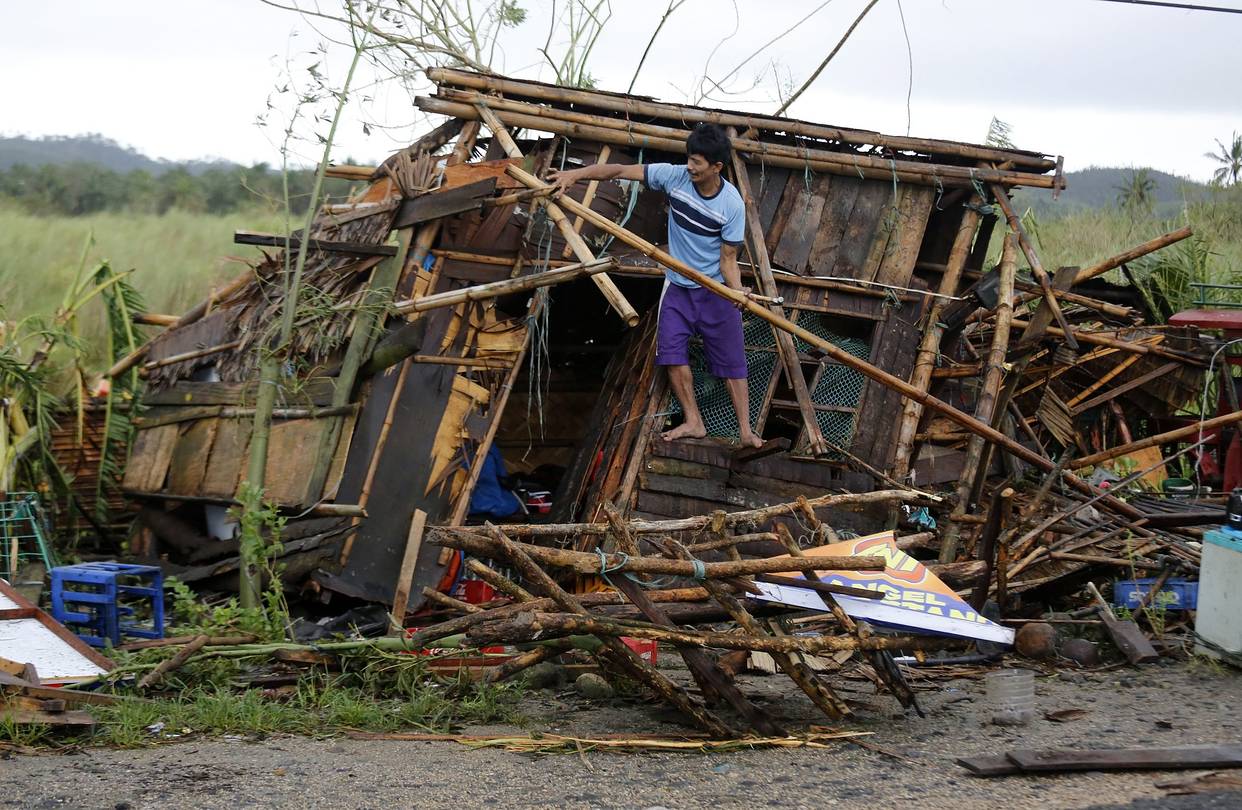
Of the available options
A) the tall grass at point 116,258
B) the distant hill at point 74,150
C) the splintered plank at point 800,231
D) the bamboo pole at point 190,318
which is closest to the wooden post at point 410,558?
the bamboo pole at point 190,318

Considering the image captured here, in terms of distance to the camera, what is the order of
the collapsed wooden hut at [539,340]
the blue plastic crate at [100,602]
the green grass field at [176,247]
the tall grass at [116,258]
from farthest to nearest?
1. the green grass field at [176,247]
2. the tall grass at [116,258]
3. the collapsed wooden hut at [539,340]
4. the blue plastic crate at [100,602]

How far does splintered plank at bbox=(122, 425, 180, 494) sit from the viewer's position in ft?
32.5

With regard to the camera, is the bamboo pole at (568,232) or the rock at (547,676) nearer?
the rock at (547,676)

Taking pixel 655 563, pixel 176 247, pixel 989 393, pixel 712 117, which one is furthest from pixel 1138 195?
pixel 655 563

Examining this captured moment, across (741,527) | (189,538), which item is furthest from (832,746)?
(189,538)

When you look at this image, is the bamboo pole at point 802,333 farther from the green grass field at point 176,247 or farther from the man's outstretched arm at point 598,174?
the green grass field at point 176,247

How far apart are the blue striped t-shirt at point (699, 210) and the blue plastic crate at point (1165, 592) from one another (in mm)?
3403

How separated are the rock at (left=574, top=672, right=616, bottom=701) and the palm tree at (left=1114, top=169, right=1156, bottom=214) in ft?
63.1

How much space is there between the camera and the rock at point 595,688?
263 inches

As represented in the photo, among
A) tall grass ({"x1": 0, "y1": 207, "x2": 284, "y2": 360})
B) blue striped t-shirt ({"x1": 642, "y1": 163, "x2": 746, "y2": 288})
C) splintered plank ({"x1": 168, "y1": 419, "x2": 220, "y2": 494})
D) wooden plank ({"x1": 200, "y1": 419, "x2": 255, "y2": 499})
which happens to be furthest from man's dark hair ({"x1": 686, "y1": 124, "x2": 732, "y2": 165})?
tall grass ({"x1": 0, "y1": 207, "x2": 284, "y2": 360})

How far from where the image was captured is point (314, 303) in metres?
9.22

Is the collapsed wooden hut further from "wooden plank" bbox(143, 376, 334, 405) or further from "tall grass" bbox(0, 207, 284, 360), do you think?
"tall grass" bbox(0, 207, 284, 360)

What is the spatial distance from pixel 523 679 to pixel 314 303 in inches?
146

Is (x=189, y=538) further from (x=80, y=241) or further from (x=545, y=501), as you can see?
(x=80, y=241)
